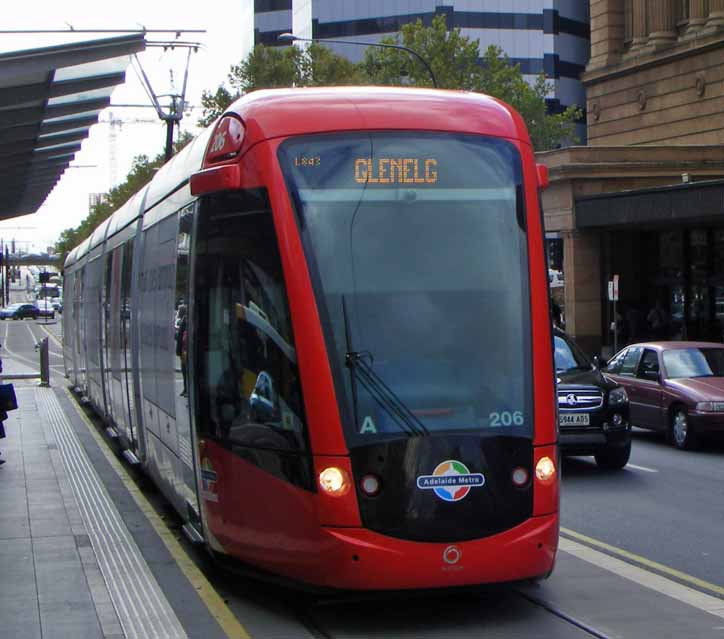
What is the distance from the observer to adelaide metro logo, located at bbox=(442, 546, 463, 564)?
24.3 feet

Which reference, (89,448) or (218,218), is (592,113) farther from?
(218,218)

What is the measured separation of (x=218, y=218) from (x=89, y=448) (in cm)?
1014

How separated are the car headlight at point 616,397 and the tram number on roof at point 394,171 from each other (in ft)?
25.0

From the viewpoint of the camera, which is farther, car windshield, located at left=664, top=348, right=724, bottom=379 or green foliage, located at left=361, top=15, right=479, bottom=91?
green foliage, located at left=361, top=15, right=479, bottom=91

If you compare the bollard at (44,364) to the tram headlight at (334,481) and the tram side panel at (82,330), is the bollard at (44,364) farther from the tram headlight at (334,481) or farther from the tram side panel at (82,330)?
the tram headlight at (334,481)

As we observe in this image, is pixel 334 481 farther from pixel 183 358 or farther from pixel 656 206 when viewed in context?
pixel 656 206

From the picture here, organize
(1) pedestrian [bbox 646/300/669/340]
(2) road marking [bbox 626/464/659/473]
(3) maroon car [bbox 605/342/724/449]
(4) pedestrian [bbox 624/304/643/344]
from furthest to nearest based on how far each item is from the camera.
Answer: (4) pedestrian [bbox 624/304/643/344], (1) pedestrian [bbox 646/300/669/340], (3) maroon car [bbox 605/342/724/449], (2) road marking [bbox 626/464/659/473]

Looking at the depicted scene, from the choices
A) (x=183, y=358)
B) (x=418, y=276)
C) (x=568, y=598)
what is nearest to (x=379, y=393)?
(x=418, y=276)

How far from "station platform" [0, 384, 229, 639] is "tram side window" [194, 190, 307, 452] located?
3.65 feet

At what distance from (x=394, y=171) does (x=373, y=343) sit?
1.13m

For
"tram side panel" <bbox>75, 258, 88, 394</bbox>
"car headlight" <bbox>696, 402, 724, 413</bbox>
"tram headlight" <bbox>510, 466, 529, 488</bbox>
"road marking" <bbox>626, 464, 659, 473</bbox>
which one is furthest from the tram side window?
"tram side panel" <bbox>75, 258, 88, 394</bbox>

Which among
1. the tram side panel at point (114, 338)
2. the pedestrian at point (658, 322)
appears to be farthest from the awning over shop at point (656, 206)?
the tram side panel at point (114, 338)

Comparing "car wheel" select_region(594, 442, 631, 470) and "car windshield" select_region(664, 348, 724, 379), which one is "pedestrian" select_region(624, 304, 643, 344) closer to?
"car windshield" select_region(664, 348, 724, 379)

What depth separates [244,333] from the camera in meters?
8.12
